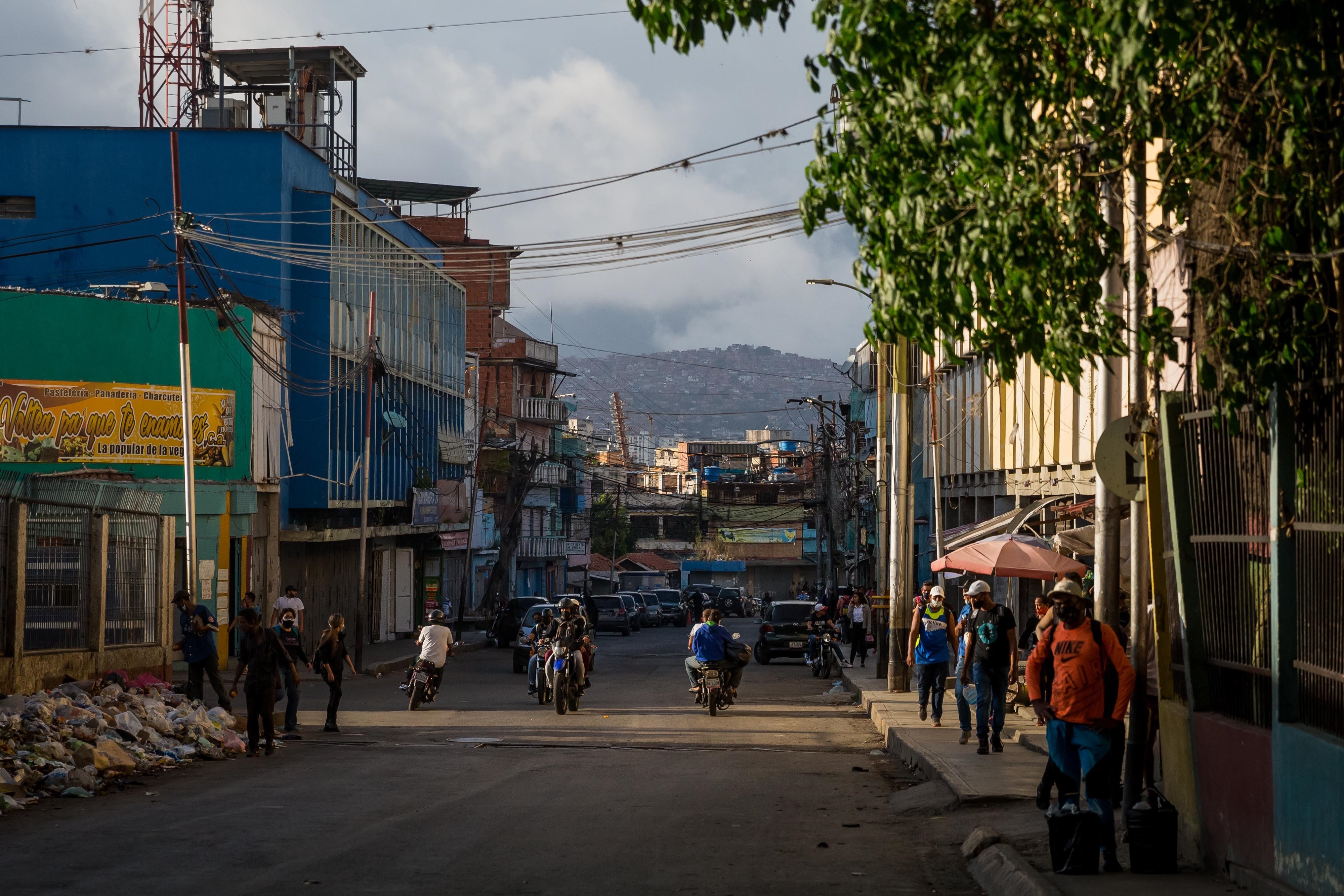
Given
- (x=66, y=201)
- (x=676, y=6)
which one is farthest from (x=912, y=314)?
(x=66, y=201)

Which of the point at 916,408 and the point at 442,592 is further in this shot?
the point at 442,592

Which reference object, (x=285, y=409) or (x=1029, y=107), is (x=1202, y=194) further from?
(x=285, y=409)

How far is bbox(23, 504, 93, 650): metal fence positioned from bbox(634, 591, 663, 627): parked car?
155 feet

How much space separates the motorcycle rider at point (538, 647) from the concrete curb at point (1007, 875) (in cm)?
1492

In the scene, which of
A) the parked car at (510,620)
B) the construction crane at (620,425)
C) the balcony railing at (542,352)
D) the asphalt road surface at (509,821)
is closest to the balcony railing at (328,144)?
the parked car at (510,620)

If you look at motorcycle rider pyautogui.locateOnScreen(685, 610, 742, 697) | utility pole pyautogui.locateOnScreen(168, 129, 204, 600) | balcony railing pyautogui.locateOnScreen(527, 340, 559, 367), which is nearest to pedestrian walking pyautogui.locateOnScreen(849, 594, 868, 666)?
motorcycle rider pyautogui.locateOnScreen(685, 610, 742, 697)

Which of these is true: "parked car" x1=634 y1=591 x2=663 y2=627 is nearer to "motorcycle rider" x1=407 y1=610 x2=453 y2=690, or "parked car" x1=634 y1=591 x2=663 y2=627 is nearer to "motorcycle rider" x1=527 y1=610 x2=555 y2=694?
"motorcycle rider" x1=527 y1=610 x2=555 y2=694

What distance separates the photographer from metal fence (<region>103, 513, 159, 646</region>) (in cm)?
2148

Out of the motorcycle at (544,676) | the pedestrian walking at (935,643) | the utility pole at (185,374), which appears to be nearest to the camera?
the pedestrian walking at (935,643)

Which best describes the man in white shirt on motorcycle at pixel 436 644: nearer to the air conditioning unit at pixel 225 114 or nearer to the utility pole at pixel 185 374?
the utility pole at pixel 185 374

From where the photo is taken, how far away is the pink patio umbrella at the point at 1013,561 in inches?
712

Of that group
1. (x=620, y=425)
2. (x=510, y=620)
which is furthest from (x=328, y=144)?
(x=620, y=425)

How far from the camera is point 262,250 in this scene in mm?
36969

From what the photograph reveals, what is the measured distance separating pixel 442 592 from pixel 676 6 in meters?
49.9
